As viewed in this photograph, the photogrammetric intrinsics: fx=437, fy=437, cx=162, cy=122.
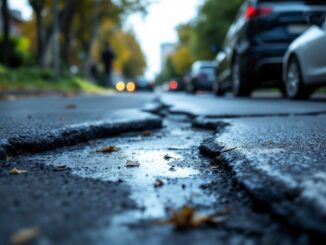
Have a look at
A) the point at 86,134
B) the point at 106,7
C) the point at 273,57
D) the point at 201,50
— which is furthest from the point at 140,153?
the point at 201,50

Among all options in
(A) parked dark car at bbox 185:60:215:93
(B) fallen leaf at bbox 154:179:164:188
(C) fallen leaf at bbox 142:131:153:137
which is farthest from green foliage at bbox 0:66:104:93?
(B) fallen leaf at bbox 154:179:164:188

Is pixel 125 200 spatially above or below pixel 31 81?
below

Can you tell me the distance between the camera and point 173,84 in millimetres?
36250

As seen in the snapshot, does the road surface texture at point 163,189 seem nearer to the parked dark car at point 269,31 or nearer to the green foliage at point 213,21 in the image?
the parked dark car at point 269,31

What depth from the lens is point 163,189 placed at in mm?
1606

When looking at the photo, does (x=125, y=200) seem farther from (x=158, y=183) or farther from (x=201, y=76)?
(x=201, y=76)

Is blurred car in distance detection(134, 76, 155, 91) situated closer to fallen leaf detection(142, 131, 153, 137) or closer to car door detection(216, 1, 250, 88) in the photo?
car door detection(216, 1, 250, 88)

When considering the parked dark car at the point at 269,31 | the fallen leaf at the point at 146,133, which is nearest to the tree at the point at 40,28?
the parked dark car at the point at 269,31

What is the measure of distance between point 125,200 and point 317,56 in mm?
5275

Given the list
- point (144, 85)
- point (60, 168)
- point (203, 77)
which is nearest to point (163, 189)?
point (60, 168)

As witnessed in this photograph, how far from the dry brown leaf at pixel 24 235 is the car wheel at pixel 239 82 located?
24.2 feet

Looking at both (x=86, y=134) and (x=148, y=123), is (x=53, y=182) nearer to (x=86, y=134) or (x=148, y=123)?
(x=86, y=134)

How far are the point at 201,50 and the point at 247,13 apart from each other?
26.7 m

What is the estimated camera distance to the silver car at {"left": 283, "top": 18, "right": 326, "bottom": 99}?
19.6ft
